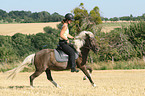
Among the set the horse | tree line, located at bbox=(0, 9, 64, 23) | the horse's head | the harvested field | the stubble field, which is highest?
the horse's head

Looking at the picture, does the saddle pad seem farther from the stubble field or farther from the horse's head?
the stubble field

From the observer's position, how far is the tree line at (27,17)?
13377 cm

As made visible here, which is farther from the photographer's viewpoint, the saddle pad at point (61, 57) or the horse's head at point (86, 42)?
the horse's head at point (86, 42)

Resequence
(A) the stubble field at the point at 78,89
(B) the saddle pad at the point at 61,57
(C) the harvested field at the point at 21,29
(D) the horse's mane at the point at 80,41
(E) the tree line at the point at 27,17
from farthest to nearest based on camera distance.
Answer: (E) the tree line at the point at 27,17 < (C) the harvested field at the point at 21,29 < (D) the horse's mane at the point at 80,41 < (B) the saddle pad at the point at 61,57 < (A) the stubble field at the point at 78,89

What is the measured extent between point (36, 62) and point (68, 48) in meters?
1.40

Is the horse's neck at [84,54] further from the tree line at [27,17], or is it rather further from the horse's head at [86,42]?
the tree line at [27,17]

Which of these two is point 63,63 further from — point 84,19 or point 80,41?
point 84,19

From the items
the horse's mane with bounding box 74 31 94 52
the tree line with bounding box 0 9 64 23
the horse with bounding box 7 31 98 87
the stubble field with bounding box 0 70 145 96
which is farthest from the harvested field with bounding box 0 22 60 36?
the horse's mane with bounding box 74 31 94 52

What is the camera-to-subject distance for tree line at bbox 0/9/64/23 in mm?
133775

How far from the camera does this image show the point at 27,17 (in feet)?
506

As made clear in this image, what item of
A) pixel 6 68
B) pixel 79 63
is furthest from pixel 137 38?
pixel 79 63

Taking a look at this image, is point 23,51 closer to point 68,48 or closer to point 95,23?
point 95,23

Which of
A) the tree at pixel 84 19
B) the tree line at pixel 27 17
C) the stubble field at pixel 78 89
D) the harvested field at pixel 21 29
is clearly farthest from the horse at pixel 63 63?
the tree line at pixel 27 17

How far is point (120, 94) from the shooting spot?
8188mm
